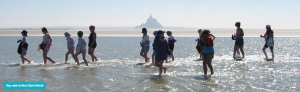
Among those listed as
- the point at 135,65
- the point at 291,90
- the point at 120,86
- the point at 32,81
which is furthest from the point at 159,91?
the point at 135,65

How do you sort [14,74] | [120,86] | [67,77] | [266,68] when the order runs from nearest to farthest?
[120,86]
[67,77]
[14,74]
[266,68]

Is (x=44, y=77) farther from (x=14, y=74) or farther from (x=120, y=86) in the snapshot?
(x=120, y=86)

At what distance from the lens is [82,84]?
805 centimetres

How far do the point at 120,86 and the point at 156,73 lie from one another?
2.18 meters

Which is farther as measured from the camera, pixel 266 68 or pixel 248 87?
pixel 266 68

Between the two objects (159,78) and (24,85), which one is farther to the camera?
(159,78)

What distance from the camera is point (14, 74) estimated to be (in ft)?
31.7

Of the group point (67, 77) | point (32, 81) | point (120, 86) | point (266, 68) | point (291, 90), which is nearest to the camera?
point (291, 90)

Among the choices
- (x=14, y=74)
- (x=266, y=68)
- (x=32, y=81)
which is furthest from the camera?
(x=266, y=68)

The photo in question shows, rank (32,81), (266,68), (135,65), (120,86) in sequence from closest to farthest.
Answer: (120,86)
(32,81)
(266,68)
(135,65)

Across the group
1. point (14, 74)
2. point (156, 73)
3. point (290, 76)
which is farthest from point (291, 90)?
point (14, 74)

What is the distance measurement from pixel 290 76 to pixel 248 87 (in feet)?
6.96

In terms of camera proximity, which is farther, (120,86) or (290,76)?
(290,76)

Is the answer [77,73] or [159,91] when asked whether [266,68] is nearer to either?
[159,91]
